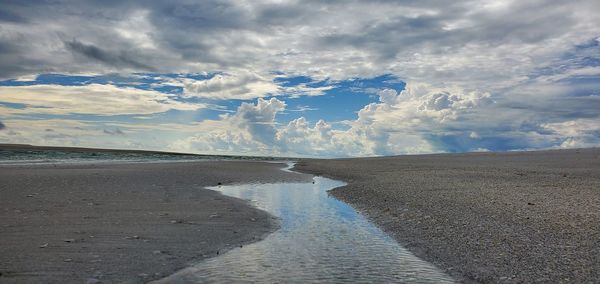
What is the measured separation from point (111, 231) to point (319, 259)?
261 inches

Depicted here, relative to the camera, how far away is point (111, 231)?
1348cm

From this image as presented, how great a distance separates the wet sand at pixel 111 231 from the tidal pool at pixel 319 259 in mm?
733

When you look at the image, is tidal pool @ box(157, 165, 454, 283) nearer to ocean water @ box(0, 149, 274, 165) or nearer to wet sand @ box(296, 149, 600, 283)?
wet sand @ box(296, 149, 600, 283)

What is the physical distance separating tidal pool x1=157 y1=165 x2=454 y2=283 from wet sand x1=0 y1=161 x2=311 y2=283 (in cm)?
73

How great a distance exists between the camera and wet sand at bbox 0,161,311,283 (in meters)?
9.61

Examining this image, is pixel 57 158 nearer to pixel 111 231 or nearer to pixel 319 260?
pixel 111 231

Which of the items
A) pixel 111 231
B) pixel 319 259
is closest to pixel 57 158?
pixel 111 231

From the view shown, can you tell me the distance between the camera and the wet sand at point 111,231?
961 cm

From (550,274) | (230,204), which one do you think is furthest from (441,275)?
(230,204)

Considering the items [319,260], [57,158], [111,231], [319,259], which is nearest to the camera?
[319,260]

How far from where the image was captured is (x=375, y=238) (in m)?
14.6

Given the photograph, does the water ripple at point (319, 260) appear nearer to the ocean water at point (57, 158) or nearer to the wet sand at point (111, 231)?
the wet sand at point (111, 231)

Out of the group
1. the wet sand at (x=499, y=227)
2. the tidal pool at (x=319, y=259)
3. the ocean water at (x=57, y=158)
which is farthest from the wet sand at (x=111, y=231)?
the ocean water at (x=57, y=158)

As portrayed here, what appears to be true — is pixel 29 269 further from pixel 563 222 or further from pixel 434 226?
pixel 563 222
